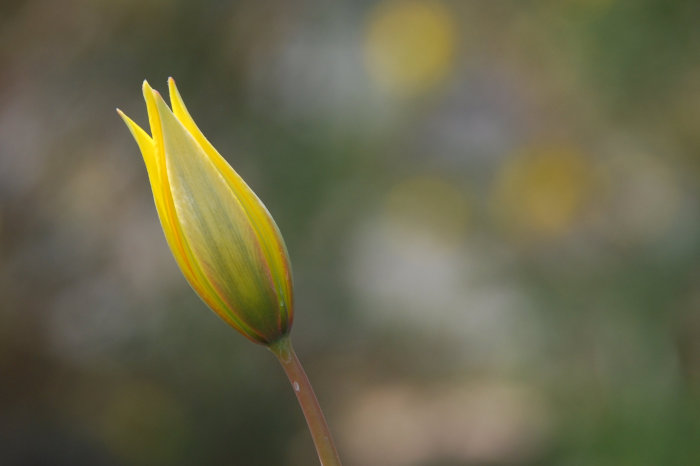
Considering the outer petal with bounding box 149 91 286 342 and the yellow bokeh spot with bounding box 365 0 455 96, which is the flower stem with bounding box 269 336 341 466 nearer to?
the outer petal with bounding box 149 91 286 342

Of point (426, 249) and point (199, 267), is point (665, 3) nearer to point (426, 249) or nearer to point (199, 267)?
point (426, 249)

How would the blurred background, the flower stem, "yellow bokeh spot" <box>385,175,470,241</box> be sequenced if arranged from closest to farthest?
1. the flower stem
2. the blurred background
3. "yellow bokeh spot" <box>385,175,470,241</box>

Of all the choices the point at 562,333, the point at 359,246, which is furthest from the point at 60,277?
the point at 562,333

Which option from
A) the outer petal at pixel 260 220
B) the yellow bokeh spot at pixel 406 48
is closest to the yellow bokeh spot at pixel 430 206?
the yellow bokeh spot at pixel 406 48

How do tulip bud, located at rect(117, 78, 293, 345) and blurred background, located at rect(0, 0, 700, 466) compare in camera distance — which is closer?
tulip bud, located at rect(117, 78, 293, 345)

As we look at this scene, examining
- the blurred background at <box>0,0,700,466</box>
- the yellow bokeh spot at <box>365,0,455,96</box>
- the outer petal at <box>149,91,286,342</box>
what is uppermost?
the yellow bokeh spot at <box>365,0,455,96</box>

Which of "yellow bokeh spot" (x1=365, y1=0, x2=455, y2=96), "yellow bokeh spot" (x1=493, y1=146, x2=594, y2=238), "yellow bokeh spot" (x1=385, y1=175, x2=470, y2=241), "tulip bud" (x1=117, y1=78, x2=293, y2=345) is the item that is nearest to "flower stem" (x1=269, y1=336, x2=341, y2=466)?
"tulip bud" (x1=117, y1=78, x2=293, y2=345)
